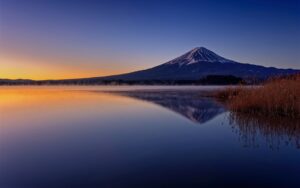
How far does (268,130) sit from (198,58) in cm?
13774

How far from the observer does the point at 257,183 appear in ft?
11.7

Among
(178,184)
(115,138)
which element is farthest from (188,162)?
(115,138)

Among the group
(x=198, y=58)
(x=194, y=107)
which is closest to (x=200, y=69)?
(x=198, y=58)

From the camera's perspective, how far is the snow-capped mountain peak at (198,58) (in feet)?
458

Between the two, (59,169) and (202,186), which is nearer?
(202,186)

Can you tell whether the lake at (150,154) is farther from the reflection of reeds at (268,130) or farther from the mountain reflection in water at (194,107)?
the mountain reflection in water at (194,107)

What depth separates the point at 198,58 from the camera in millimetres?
142375

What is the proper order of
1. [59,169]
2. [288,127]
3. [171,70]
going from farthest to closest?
1. [171,70]
2. [288,127]
3. [59,169]

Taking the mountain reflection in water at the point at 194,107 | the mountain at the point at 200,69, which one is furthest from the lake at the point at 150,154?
the mountain at the point at 200,69

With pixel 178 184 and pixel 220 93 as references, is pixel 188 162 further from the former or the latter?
pixel 220 93

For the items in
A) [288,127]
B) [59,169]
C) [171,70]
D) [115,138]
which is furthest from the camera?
[171,70]

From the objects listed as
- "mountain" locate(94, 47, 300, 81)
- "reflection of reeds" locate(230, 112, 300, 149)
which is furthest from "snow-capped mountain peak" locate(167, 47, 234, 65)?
"reflection of reeds" locate(230, 112, 300, 149)

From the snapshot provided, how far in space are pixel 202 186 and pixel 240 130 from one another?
4.02 m

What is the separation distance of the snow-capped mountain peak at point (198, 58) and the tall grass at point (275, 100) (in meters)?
122
